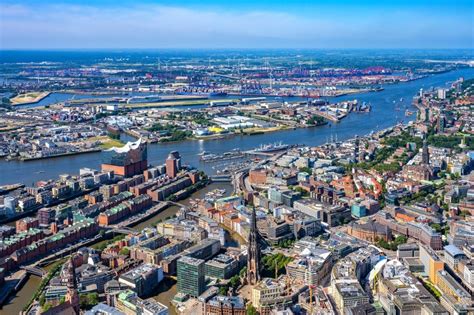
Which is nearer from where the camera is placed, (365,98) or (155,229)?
(155,229)

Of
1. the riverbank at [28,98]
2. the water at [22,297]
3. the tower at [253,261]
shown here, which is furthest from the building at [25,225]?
the riverbank at [28,98]

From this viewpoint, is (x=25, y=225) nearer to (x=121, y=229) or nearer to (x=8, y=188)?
(x=121, y=229)

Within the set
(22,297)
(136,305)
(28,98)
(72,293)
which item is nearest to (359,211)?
(136,305)

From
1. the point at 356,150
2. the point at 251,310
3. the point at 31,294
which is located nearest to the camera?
the point at 251,310

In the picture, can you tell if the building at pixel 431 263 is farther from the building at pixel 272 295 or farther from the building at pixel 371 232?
the building at pixel 272 295

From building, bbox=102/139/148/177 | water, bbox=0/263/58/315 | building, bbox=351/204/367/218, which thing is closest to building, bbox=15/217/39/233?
water, bbox=0/263/58/315

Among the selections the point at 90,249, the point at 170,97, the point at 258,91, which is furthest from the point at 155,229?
the point at 258,91

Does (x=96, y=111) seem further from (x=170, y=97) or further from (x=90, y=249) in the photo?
(x=90, y=249)
